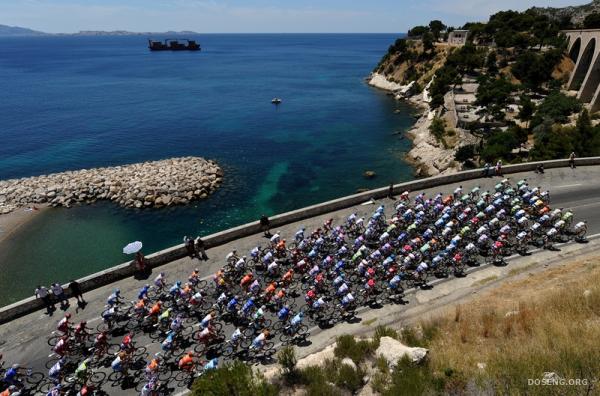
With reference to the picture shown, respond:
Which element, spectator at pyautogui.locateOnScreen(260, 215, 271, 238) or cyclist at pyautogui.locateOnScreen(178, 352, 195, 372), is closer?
cyclist at pyautogui.locateOnScreen(178, 352, 195, 372)

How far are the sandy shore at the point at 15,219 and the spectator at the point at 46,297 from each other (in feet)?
81.2

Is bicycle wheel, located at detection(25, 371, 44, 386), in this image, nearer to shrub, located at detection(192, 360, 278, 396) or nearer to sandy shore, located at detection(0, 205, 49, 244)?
shrub, located at detection(192, 360, 278, 396)

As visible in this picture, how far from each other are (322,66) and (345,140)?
121517 mm

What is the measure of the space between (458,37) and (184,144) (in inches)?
3714

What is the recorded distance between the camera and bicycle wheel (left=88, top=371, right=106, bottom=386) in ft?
51.3

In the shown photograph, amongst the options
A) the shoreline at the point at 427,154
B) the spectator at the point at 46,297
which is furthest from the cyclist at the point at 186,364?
the shoreline at the point at 427,154

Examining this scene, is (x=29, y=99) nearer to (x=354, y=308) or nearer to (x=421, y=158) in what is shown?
(x=421, y=158)

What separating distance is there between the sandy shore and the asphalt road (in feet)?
84.5

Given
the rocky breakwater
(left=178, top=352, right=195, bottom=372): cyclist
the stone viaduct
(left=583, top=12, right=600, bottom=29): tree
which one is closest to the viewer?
(left=178, top=352, right=195, bottom=372): cyclist

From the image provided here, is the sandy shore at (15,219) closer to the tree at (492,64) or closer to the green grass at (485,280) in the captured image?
the green grass at (485,280)

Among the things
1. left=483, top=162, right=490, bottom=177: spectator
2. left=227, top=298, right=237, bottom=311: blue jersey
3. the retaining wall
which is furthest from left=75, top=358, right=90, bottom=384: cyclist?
left=483, top=162, right=490, bottom=177: spectator

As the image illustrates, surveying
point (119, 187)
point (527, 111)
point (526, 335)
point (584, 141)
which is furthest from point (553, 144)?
point (119, 187)

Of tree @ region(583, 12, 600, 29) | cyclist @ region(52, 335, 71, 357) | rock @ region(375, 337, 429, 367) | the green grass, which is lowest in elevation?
cyclist @ region(52, 335, 71, 357)

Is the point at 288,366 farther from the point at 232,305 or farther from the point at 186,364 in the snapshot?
the point at 232,305
